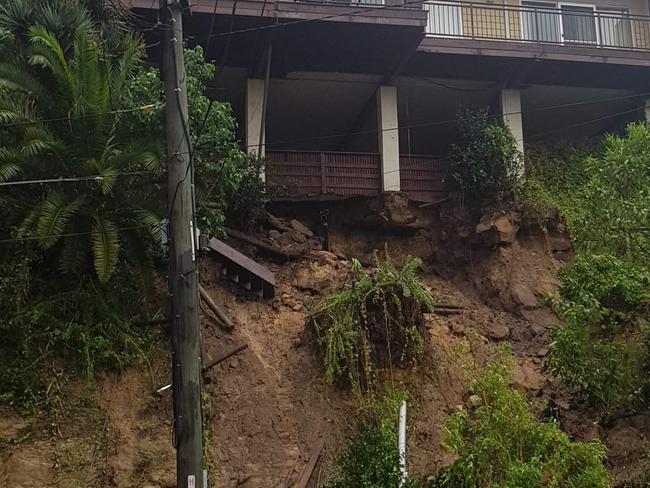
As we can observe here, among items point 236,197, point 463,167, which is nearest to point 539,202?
point 463,167

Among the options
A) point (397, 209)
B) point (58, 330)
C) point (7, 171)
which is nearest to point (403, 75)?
point (397, 209)

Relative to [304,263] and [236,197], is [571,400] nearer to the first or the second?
[304,263]

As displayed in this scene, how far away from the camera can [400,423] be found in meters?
10.6

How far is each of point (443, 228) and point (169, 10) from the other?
9438mm

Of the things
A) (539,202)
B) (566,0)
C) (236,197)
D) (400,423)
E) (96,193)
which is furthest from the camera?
(566,0)

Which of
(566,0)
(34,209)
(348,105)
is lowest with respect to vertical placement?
(34,209)

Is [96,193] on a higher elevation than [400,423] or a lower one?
higher

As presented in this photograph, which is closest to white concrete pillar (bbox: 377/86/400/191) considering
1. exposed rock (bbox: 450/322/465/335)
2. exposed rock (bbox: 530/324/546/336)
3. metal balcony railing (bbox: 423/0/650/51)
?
metal balcony railing (bbox: 423/0/650/51)

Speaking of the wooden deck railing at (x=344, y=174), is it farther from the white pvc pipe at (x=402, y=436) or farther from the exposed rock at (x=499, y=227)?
the white pvc pipe at (x=402, y=436)

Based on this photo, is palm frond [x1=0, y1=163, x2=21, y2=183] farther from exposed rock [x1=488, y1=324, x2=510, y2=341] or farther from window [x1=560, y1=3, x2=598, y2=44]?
window [x1=560, y1=3, x2=598, y2=44]

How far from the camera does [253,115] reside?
16594mm

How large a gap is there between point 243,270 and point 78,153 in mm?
3799

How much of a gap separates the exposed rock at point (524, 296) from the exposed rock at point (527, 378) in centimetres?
191

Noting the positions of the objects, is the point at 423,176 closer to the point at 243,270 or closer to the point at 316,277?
the point at 316,277
